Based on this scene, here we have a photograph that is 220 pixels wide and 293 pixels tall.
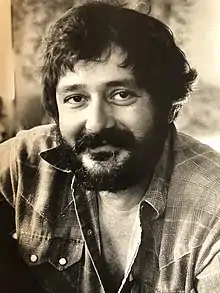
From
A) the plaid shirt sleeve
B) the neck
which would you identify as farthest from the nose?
the plaid shirt sleeve

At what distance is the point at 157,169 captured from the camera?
856 millimetres

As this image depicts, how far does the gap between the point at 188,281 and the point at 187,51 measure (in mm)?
330

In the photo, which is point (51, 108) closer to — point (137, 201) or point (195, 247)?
point (137, 201)

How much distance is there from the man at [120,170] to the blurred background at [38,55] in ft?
0.05

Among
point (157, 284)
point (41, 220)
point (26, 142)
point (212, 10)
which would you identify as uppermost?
point (212, 10)

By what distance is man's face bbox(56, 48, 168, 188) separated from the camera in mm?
833

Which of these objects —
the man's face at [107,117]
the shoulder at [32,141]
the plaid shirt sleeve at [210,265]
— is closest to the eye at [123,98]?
the man's face at [107,117]

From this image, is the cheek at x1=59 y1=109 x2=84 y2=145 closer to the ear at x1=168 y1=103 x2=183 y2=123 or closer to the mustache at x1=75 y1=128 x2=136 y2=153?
the mustache at x1=75 y1=128 x2=136 y2=153

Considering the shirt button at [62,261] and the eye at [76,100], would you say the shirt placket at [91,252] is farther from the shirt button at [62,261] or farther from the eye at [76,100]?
the eye at [76,100]

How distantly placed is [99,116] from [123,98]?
1.7 inches

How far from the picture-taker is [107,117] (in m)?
0.83

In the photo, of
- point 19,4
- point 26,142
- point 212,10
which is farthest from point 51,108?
point 212,10

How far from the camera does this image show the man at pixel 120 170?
0.84 meters

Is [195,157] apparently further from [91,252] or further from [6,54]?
[6,54]
